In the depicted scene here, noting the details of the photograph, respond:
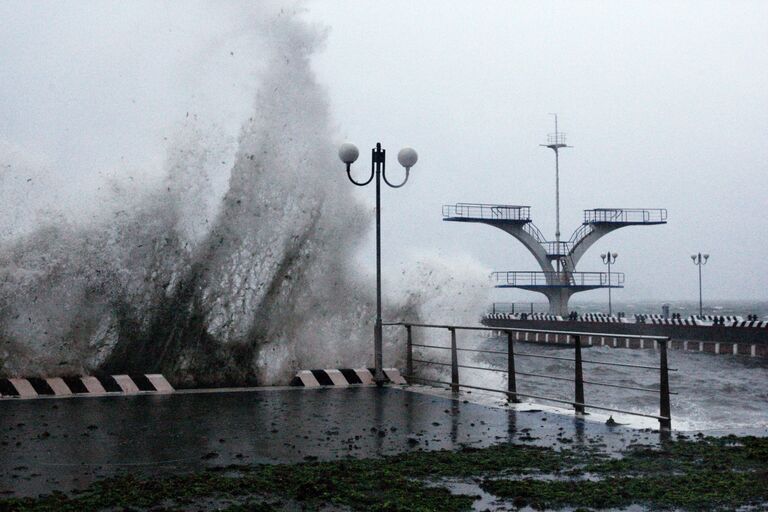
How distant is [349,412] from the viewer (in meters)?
11.4

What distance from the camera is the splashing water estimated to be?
16.2m

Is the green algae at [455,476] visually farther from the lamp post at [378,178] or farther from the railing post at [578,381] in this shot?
the lamp post at [378,178]

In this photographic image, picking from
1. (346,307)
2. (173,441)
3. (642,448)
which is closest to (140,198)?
(346,307)

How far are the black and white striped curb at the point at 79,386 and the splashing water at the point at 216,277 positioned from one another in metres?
2.32

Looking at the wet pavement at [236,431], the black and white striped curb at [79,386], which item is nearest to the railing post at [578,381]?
the wet pavement at [236,431]

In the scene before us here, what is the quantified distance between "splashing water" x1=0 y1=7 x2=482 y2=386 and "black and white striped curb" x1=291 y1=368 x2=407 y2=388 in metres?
2.06

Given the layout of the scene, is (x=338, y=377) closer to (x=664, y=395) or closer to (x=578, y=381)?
(x=578, y=381)

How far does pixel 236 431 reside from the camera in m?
9.73

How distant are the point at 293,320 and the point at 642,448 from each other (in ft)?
36.1

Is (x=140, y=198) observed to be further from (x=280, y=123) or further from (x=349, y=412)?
(x=349, y=412)

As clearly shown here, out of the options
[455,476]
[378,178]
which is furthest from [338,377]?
[455,476]

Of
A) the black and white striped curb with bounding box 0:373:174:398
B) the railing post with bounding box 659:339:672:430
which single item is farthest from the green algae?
the black and white striped curb with bounding box 0:373:174:398

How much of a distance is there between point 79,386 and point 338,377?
4056 mm

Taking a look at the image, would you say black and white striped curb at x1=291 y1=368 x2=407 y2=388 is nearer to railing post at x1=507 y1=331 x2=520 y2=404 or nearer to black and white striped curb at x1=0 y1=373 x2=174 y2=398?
black and white striped curb at x1=0 y1=373 x2=174 y2=398
